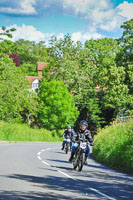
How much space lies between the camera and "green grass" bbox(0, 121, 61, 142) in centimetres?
4544

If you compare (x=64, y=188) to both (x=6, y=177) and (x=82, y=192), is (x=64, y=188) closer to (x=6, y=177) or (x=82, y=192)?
(x=82, y=192)

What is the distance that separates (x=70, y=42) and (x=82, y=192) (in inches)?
2227

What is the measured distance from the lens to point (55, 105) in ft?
212

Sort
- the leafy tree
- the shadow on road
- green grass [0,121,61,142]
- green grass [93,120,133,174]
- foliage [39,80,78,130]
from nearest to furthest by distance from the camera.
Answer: the shadow on road → green grass [93,120,133,174] → green grass [0,121,61,142] → the leafy tree → foliage [39,80,78,130]

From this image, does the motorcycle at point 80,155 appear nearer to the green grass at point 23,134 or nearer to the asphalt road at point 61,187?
the asphalt road at point 61,187

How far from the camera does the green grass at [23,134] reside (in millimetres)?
45438

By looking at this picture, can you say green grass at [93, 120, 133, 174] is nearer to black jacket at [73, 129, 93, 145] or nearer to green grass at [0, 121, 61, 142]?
black jacket at [73, 129, 93, 145]

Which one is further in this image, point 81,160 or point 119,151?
point 119,151

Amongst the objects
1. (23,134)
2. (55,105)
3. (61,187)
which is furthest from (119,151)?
(55,105)

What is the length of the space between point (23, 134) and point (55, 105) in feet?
50.0

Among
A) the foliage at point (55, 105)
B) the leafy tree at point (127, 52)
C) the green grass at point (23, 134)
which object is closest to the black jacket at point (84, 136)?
the green grass at point (23, 134)

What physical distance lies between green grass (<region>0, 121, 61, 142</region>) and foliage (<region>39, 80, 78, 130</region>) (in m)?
2.55

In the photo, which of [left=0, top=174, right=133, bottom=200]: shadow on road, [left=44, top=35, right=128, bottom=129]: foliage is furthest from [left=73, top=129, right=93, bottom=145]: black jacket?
[left=44, top=35, right=128, bottom=129]: foliage

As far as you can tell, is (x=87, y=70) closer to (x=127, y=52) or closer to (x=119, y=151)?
(x=127, y=52)
